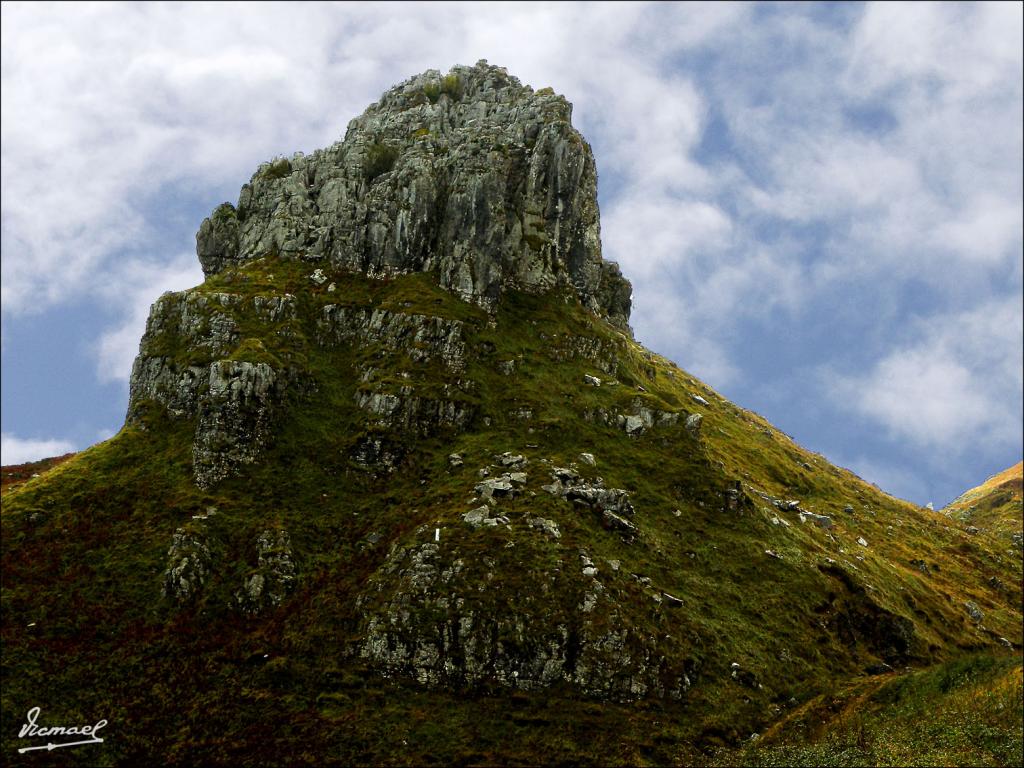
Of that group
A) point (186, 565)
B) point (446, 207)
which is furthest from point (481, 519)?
point (446, 207)

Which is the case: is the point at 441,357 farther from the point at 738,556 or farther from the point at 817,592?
the point at 817,592

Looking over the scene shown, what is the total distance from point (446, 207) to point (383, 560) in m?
63.1

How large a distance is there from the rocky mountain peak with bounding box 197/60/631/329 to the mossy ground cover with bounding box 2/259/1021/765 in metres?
6.01

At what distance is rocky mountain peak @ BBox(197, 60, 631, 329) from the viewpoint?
115 metres

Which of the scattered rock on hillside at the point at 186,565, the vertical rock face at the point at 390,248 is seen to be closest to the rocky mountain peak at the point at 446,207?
the vertical rock face at the point at 390,248

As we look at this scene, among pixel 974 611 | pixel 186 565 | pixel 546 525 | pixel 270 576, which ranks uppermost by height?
pixel 546 525

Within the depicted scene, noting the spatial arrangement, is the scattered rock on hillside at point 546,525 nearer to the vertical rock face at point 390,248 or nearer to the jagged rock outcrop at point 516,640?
the jagged rock outcrop at point 516,640

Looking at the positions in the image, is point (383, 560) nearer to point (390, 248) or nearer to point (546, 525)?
point (546, 525)

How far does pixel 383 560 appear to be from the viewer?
3000 inches

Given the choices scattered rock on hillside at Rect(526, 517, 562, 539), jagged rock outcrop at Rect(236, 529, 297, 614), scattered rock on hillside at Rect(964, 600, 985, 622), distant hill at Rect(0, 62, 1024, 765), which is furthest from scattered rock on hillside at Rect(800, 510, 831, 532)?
jagged rock outcrop at Rect(236, 529, 297, 614)

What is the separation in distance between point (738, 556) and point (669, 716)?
25.5 metres

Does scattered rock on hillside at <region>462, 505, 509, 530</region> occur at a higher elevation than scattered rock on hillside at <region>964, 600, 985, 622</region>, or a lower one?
higher

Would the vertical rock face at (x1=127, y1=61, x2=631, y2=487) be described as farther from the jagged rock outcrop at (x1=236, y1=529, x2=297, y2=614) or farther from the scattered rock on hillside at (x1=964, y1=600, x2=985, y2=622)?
the scattered rock on hillside at (x1=964, y1=600, x2=985, y2=622)

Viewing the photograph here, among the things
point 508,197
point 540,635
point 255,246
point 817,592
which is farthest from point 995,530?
point 255,246
